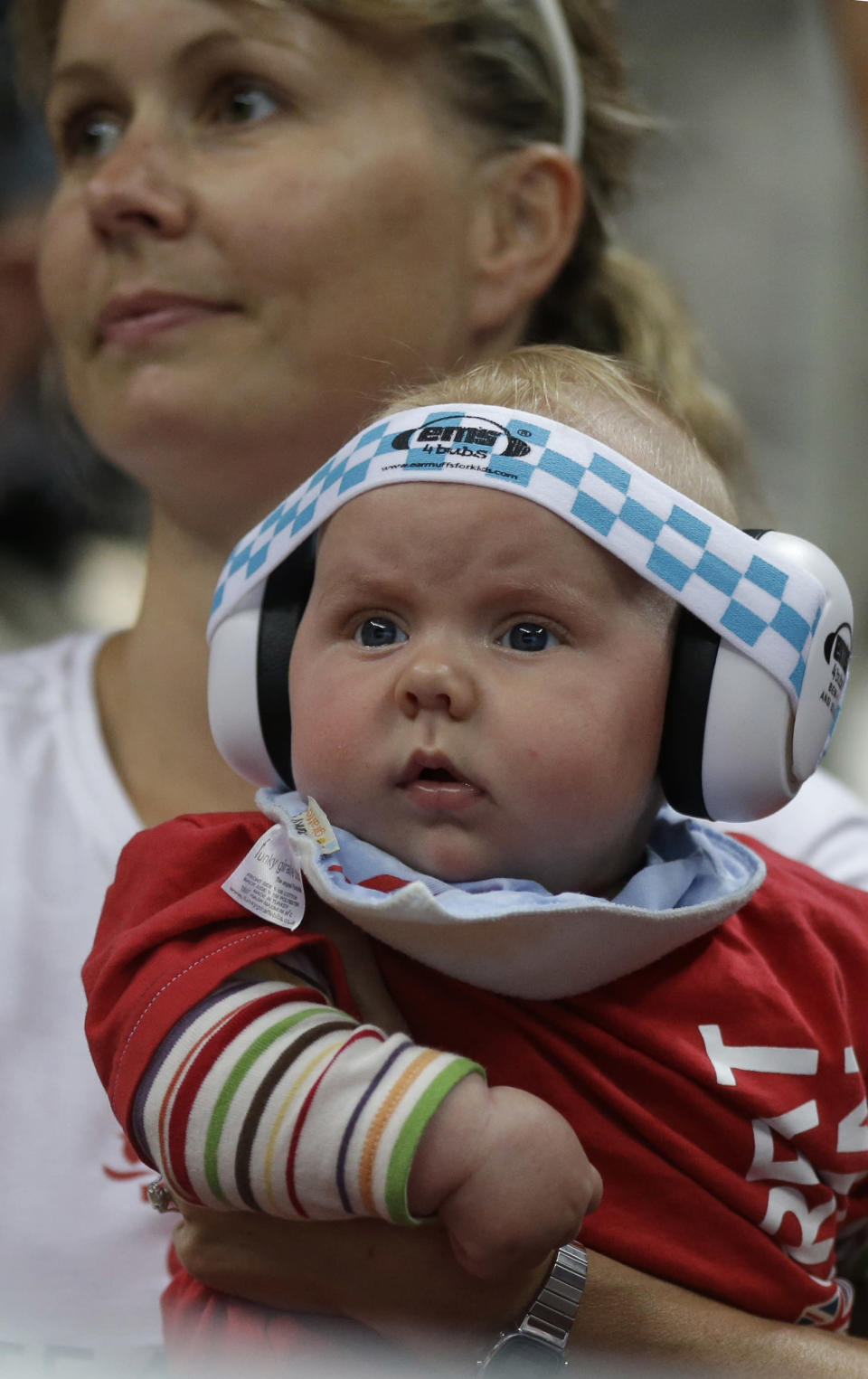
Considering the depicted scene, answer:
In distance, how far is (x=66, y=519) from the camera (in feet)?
5.60

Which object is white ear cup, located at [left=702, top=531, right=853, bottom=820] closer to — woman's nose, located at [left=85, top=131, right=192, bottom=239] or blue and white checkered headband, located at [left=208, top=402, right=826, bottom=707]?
blue and white checkered headband, located at [left=208, top=402, right=826, bottom=707]

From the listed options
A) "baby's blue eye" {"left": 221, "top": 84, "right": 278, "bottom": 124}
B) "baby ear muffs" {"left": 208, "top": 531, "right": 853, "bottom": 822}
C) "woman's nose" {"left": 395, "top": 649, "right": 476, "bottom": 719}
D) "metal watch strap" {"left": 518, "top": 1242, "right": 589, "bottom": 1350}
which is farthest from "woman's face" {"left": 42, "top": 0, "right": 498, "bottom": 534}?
"metal watch strap" {"left": 518, "top": 1242, "right": 589, "bottom": 1350}

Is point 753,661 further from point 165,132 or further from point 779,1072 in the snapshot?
point 165,132

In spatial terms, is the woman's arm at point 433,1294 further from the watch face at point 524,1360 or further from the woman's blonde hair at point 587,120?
the woman's blonde hair at point 587,120

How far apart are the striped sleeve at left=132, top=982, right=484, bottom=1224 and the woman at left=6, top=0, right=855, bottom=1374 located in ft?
1.13

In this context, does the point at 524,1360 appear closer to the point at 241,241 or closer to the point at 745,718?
the point at 745,718

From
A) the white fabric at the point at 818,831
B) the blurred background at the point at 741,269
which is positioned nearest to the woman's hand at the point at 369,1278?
the white fabric at the point at 818,831

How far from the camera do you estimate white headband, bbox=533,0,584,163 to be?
4.12 feet

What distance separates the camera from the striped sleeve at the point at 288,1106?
0.65 m

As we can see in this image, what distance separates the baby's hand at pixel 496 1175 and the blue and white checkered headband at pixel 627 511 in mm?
273

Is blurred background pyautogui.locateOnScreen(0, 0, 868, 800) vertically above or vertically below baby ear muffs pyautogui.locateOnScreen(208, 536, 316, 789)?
above

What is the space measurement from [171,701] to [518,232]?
52 cm

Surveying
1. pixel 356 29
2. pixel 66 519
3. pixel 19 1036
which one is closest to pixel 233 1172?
pixel 19 1036

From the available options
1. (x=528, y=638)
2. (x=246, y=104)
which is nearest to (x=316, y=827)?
(x=528, y=638)
